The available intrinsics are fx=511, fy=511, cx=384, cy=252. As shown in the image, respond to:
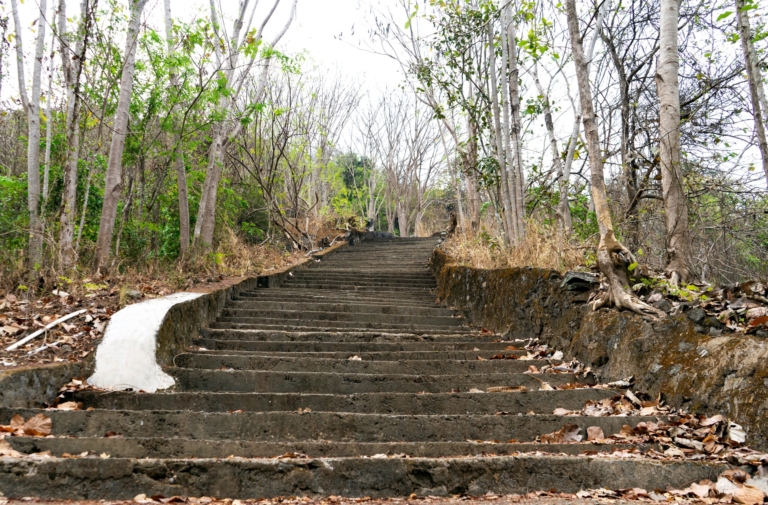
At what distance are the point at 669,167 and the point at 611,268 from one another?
1001mm

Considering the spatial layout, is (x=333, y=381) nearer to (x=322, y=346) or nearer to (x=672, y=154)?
(x=322, y=346)

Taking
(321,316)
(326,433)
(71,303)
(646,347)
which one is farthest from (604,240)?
(71,303)

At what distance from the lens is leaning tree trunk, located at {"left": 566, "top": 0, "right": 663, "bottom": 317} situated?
13.9 feet

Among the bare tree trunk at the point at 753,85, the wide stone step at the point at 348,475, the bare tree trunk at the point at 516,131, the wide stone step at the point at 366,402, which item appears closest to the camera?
the wide stone step at the point at 348,475

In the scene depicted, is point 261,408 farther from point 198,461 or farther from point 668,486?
point 668,486

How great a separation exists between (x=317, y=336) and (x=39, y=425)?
119 inches

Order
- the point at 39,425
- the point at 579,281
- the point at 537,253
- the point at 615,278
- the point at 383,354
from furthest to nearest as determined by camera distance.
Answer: the point at 537,253 → the point at 383,354 → the point at 579,281 → the point at 615,278 → the point at 39,425

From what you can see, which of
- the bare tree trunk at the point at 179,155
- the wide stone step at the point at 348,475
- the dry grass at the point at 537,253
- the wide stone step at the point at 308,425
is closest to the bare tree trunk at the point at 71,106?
the bare tree trunk at the point at 179,155

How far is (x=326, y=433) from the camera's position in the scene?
132 inches

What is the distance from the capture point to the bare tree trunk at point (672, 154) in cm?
435

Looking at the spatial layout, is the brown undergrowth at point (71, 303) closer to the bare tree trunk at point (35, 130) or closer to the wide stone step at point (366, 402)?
the wide stone step at point (366, 402)

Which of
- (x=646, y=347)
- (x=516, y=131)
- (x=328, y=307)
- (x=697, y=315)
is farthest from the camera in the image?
(x=516, y=131)

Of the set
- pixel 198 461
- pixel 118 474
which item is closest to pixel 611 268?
pixel 198 461

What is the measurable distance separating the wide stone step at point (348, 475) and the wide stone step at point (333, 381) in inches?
63.2
